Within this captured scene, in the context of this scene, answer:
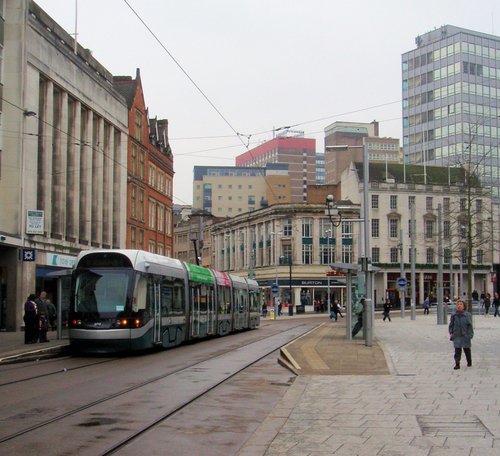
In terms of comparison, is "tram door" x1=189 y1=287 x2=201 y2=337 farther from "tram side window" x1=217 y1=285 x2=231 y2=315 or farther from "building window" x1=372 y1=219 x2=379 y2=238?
"building window" x1=372 y1=219 x2=379 y2=238

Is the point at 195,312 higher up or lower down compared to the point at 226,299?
lower down

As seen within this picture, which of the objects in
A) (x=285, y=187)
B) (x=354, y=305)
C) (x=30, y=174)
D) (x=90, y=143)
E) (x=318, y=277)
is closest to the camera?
(x=354, y=305)

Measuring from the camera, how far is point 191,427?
10.0 m

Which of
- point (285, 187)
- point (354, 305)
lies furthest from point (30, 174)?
point (285, 187)

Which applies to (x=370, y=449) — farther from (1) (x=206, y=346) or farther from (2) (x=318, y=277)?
(2) (x=318, y=277)

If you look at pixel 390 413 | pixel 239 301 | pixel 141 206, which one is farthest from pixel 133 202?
pixel 390 413

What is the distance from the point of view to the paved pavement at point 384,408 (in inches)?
335

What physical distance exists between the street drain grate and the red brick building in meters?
43.3

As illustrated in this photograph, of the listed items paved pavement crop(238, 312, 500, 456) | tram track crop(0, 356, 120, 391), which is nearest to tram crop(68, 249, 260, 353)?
tram track crop(0, 356, 120, 391)

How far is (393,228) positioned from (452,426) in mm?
83926

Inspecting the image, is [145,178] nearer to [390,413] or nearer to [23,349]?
[23,349]

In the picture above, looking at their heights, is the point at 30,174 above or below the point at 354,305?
above

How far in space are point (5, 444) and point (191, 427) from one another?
243 cm

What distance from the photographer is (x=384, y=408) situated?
11234 mm
